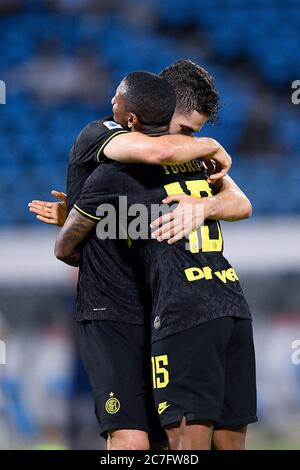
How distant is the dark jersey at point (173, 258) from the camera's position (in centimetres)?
316

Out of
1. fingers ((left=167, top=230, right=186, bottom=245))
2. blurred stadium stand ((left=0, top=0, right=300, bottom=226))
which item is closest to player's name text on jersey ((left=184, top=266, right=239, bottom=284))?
fingers ((left=167, top=230, right=186, bottom=245))

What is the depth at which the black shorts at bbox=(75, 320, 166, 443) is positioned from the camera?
3.35 metres

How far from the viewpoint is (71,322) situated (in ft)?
24.6

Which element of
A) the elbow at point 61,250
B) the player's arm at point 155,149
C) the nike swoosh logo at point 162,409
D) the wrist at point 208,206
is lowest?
the nike swoosh logo at point 162,409

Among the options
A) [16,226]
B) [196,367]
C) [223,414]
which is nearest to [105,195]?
[196,367]

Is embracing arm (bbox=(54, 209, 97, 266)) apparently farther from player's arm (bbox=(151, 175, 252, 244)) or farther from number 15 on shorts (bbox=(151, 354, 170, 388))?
number 15 on shorts (bbox=(151, 354, 170, 388))

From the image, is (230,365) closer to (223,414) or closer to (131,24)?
(223,414)

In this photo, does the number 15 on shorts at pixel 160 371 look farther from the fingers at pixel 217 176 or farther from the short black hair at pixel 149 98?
the short black hair at pixel 149 98

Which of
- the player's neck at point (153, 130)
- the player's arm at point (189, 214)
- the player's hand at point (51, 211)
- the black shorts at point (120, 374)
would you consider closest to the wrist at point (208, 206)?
the player's arm at point (189, 214)

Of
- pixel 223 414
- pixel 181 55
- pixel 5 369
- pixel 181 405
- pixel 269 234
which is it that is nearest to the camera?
pixel 181 405

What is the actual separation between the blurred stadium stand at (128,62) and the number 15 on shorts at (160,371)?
6.05 meters

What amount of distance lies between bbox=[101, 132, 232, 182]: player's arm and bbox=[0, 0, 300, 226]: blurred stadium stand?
19.0ft

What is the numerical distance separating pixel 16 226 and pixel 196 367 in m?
5.36

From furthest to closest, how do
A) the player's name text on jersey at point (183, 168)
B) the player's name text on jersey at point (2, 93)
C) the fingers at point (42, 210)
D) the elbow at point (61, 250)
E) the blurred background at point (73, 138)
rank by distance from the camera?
the player's name text on jersey at point (2, 93) → the blurred background at point (73, 138) → the fingers at point (42, 210) → the elbow at point (61, 250) → the player's name text on jersey at point (183, 168)
